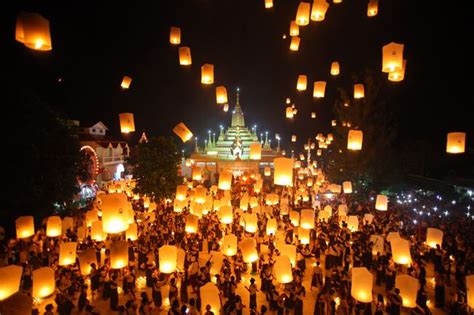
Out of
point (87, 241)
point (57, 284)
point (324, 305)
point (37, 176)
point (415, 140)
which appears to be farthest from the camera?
point (415, 140)

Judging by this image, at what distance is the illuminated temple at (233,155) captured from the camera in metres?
41.0

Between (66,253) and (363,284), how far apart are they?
8.97 m

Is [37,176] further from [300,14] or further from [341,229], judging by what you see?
[341,229]

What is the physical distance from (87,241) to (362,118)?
21.0 meters

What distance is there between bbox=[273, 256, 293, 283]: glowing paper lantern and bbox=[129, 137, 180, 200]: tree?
11.7 meters

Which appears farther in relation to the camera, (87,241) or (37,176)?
(37,176)

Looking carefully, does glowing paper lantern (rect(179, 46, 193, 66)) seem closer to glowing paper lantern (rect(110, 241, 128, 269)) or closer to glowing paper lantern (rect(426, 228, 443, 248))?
glowing paper lantern (rect(110, 241, 128, 269))

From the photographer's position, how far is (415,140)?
27.3 metres

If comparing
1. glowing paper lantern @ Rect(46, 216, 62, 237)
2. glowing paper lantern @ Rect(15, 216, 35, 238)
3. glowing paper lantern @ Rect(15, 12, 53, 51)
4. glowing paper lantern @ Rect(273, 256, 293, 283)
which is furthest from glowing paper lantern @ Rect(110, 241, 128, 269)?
glowing paper lantern @ Rect(15, 12, 53, 51)

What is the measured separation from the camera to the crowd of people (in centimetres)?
915

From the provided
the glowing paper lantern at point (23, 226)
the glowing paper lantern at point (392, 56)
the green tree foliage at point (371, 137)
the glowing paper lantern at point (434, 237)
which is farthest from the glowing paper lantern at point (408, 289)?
the green tree foliage at point (371, 137)

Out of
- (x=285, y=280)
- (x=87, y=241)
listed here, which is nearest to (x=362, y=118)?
(x=285, y=280)

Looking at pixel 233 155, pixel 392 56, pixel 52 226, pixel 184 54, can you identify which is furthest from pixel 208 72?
pixel 233 155

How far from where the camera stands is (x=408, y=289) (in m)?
8.03
